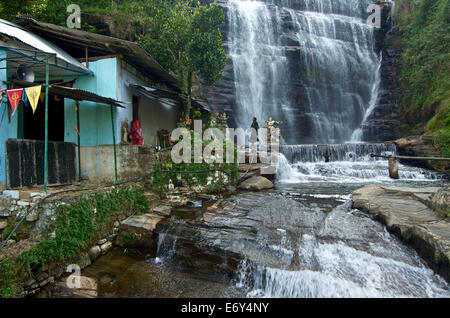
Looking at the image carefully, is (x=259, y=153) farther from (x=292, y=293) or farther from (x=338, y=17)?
(x=338, y=17)

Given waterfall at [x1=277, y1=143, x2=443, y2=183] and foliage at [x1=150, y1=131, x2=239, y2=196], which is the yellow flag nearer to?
foliage at [x1=150, y1=131, x2=239, y2=196]

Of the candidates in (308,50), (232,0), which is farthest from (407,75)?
(232,0)

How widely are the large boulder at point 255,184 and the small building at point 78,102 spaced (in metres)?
4.48

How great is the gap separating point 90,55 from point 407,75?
26209 millimetres

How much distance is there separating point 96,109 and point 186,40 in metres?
7.18

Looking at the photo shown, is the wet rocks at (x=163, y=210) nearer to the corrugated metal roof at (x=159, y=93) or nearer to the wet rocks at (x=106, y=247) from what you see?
the wet rocks at (x=106, y=247)

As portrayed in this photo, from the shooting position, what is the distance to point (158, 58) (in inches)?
516

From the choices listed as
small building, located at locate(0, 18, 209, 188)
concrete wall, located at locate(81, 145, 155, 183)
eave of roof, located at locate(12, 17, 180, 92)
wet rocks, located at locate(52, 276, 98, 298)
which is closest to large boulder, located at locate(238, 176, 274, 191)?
concrete wall, located at locate(81, 145, 155, 183)

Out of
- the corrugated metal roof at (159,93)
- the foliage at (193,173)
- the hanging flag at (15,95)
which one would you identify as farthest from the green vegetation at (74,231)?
the corrugated metal roof at (159,93)

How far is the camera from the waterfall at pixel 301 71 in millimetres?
23453

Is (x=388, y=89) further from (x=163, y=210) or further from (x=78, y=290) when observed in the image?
(x=78, y=290)

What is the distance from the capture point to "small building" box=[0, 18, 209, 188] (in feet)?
20.8

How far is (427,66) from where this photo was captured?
64.7ft

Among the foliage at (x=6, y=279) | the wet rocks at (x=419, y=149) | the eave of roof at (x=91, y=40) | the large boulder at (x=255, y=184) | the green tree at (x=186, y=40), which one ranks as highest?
the green tree at (x=186, y=40)
